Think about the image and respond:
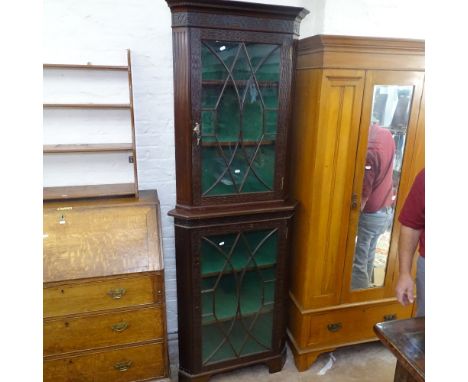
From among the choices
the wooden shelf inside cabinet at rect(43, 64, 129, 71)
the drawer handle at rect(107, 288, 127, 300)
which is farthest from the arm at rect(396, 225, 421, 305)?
the wooden shelf inside cabinet at rect(43, 64, 129, 71)

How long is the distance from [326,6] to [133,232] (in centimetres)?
155

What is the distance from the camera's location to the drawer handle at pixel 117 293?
1598 mm


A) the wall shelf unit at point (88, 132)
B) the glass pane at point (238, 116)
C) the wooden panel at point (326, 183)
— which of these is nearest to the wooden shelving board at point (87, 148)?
the wall shelf unit at point (88, 132)

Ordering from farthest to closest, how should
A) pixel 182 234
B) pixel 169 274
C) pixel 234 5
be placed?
pixel 169 274
pixel 182 234
pixel 234 5

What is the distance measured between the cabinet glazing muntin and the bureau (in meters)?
0.24

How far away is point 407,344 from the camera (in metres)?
0.90

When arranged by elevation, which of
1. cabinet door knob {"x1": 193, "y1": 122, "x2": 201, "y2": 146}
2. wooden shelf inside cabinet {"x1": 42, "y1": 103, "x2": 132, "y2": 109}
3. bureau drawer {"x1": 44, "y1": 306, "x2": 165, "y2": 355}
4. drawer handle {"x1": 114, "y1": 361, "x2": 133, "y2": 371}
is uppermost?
wooden shelf inside cabinet {"x1": 42, "y1": 103, "x2": 132, "y2": 109}

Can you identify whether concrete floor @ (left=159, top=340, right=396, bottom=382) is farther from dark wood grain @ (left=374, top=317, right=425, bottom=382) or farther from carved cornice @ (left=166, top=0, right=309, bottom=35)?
carved cornice @ (left=166, top=0, right=309, bottom=35)

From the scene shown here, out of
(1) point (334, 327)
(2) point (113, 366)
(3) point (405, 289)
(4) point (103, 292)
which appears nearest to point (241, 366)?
(1) point (334, 327)

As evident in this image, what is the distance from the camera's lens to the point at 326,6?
176 centimetres

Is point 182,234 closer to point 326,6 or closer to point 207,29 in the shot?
point 207,29

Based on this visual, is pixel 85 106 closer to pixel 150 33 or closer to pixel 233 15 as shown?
pixel 150 33

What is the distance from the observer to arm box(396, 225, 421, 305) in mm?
1502
